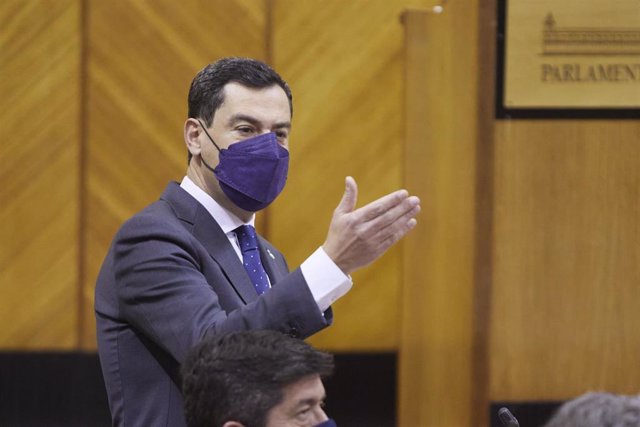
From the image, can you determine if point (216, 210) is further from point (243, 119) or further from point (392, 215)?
point (392, 215)

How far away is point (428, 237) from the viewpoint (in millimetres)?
4625

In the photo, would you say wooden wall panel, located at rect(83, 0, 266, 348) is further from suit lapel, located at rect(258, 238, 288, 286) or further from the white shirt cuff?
the white shirt cuff

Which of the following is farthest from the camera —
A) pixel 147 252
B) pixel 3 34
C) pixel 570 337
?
pixel 570 337

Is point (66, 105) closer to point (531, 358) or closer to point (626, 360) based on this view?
point (531, 358)

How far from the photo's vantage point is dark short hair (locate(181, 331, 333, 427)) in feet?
7.18

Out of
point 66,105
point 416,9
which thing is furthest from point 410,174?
point 66,105

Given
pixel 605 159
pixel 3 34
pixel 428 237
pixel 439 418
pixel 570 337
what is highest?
pixel 3 34

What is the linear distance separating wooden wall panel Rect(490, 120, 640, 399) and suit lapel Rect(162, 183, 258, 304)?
204cm

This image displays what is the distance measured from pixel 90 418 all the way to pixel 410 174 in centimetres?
155

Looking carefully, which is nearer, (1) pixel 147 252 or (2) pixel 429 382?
(1) pixel 147 252

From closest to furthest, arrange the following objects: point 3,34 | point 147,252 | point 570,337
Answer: point 147,252 < point 3,34 < point 570,337

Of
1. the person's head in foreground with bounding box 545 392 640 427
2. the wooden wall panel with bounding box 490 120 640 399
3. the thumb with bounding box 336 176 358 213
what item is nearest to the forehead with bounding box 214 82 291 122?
the thumb with bounding box 336 176 358 213

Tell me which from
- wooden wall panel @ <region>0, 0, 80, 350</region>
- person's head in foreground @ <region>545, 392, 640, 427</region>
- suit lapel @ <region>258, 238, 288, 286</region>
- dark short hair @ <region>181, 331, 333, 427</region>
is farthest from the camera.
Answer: wooden wall panel @ <region>0, 0, 80, 350</region>

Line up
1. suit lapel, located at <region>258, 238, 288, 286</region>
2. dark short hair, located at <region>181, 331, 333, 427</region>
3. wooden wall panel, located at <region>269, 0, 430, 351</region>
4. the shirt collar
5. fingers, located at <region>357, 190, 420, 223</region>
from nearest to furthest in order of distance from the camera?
dark short hair, located at <region>181, 331, 333, 427</region> → fingers, located at <region>357, 190, 420, 223</region> → the shirt collar → suit lapel, located at <region>258, 238, 288, 286</region> → wooden wall panel, located at <region>269, 0, 430, 351</region>
